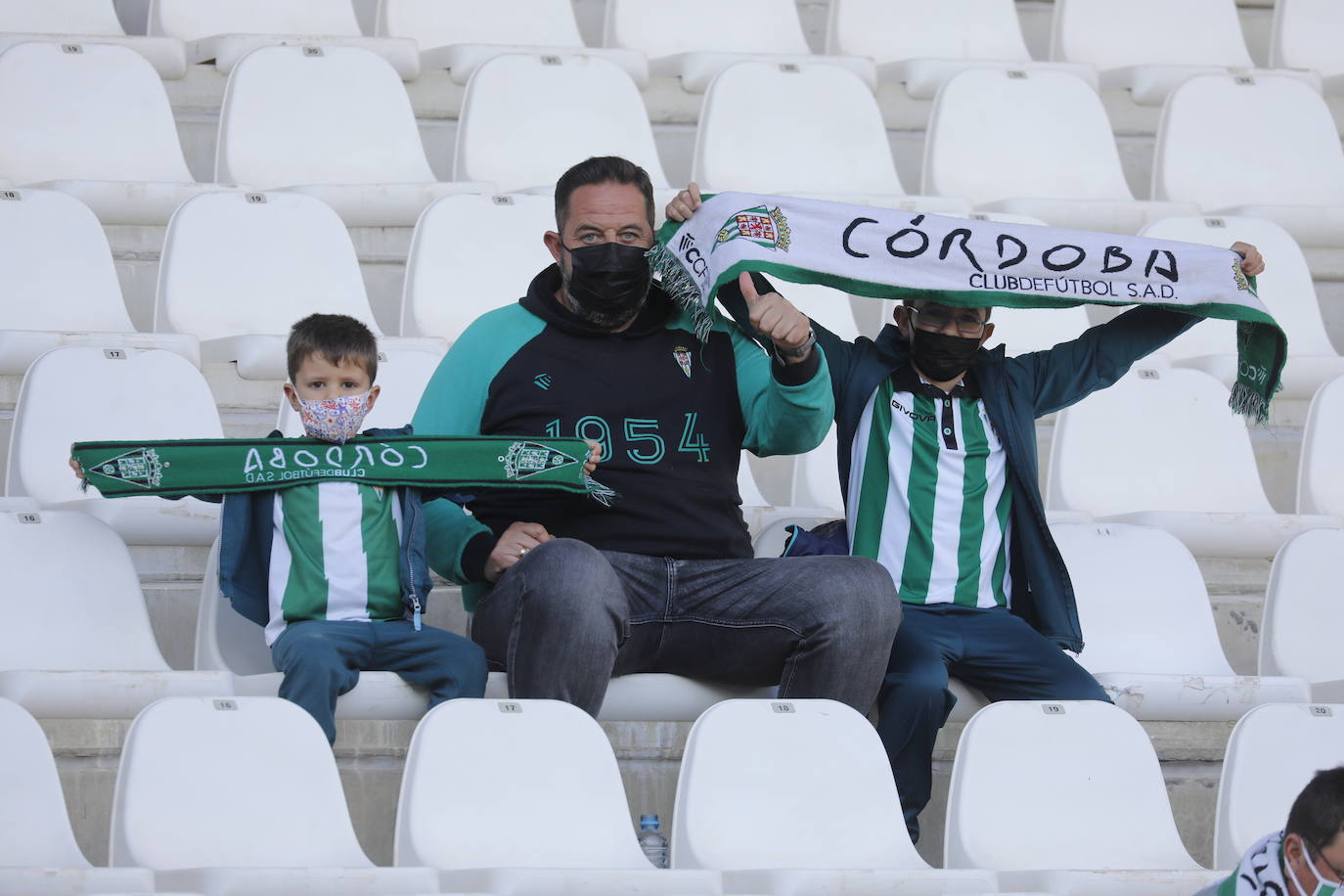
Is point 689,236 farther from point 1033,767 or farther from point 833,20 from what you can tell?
point 833,20

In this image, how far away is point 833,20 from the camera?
222 inches

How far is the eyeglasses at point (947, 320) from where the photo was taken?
352 cm

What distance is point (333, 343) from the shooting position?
318 centimetres

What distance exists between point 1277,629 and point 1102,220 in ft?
4.76

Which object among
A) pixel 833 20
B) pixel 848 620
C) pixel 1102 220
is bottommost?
pixel 848 620

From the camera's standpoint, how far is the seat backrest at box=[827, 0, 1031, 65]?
563 cm

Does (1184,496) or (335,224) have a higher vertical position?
(335,224)

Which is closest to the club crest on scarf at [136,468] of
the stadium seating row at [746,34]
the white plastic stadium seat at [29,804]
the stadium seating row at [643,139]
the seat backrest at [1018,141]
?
the white plastic stadium seat at [29,804]

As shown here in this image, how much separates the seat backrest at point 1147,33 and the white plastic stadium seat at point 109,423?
120 inches

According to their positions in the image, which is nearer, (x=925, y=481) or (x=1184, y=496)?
(x=925, y=481)

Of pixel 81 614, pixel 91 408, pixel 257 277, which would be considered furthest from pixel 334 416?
pixel 257 277

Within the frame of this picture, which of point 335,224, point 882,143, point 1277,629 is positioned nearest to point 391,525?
point 335,224

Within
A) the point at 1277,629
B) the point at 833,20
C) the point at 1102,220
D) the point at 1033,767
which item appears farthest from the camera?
the point at 833,20

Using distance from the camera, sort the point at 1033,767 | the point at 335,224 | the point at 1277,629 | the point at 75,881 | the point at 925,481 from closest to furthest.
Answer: the point at 75,881, the point at 1033,767, the point at 925,481, the point at 1277,629, the point at 335,224
